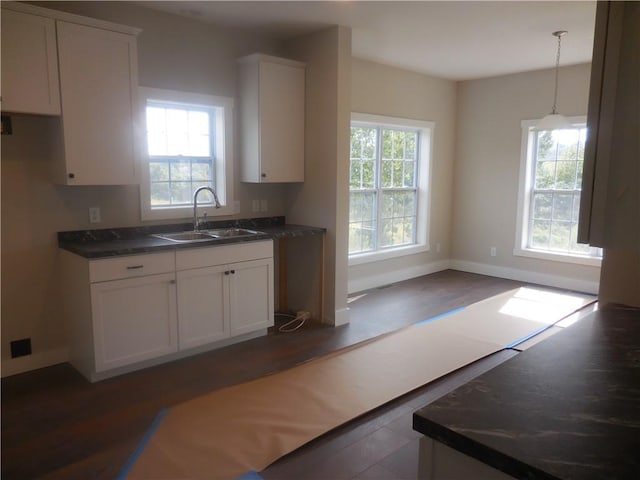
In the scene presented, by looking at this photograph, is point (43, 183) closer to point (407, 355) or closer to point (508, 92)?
point (407, 355)

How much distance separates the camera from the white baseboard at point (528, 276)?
5.57 m

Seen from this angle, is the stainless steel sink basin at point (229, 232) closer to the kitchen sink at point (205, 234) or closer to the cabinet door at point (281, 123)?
the kitchen sink at point (205, 234)

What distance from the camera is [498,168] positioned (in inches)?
244

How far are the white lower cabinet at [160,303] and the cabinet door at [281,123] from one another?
2.63 feet

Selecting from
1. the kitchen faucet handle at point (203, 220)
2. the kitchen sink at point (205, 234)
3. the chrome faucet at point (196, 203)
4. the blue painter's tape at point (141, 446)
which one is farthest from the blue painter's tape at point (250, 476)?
the kitchen faucet handle at point (203, 220)

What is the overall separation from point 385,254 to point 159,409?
3.63 metres

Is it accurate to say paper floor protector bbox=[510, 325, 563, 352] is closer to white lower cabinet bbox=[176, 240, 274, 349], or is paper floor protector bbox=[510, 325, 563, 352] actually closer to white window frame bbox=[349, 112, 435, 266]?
white lower cabinet bbox=[176, 240, 274, 349]

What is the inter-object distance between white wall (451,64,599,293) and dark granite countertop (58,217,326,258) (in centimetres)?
310

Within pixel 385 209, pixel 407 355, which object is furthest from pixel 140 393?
pixel 385 209

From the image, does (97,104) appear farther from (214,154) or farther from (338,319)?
(338,319)

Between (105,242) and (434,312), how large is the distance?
123 inches

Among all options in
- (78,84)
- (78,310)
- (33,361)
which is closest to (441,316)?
(78,310)

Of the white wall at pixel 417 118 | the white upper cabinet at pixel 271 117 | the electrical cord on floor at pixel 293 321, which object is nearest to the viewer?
the white upper cabinet at pixel 271 117

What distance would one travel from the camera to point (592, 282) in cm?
551
